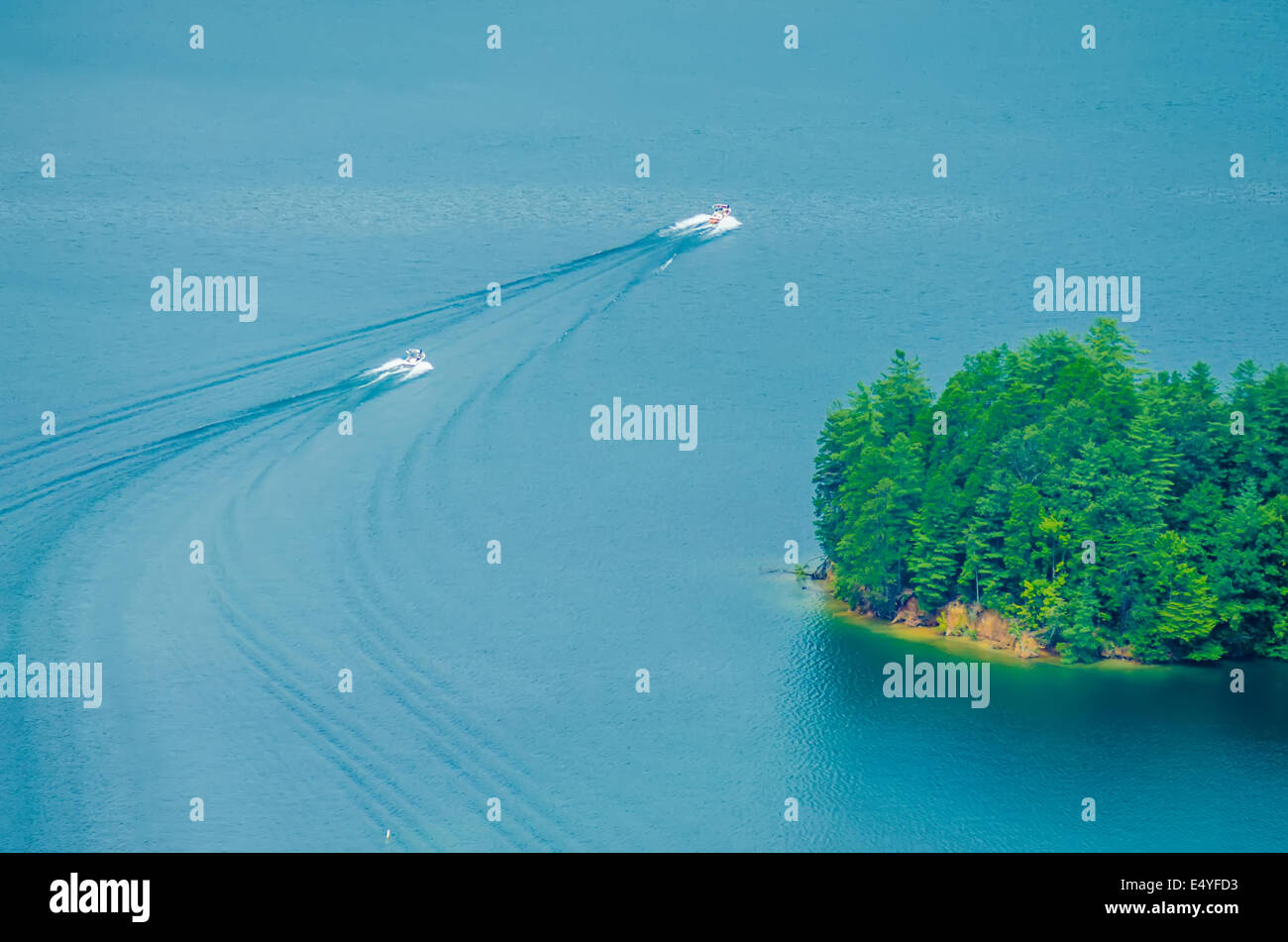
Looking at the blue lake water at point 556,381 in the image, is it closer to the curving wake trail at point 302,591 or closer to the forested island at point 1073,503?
the curving wake trail at point 302,591

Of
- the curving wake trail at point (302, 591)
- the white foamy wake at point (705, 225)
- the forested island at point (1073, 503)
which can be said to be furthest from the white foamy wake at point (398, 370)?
the forested island at point (1073, 503)

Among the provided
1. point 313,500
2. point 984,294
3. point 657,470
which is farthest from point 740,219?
point 313,500

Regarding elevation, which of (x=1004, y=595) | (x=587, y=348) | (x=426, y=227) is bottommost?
(x=1004, y=595)

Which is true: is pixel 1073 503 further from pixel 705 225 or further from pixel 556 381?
pixel 705 225

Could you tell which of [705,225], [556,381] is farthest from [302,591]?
[705,225]

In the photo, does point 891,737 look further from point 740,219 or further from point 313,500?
point 740,219

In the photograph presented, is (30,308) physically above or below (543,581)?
above
